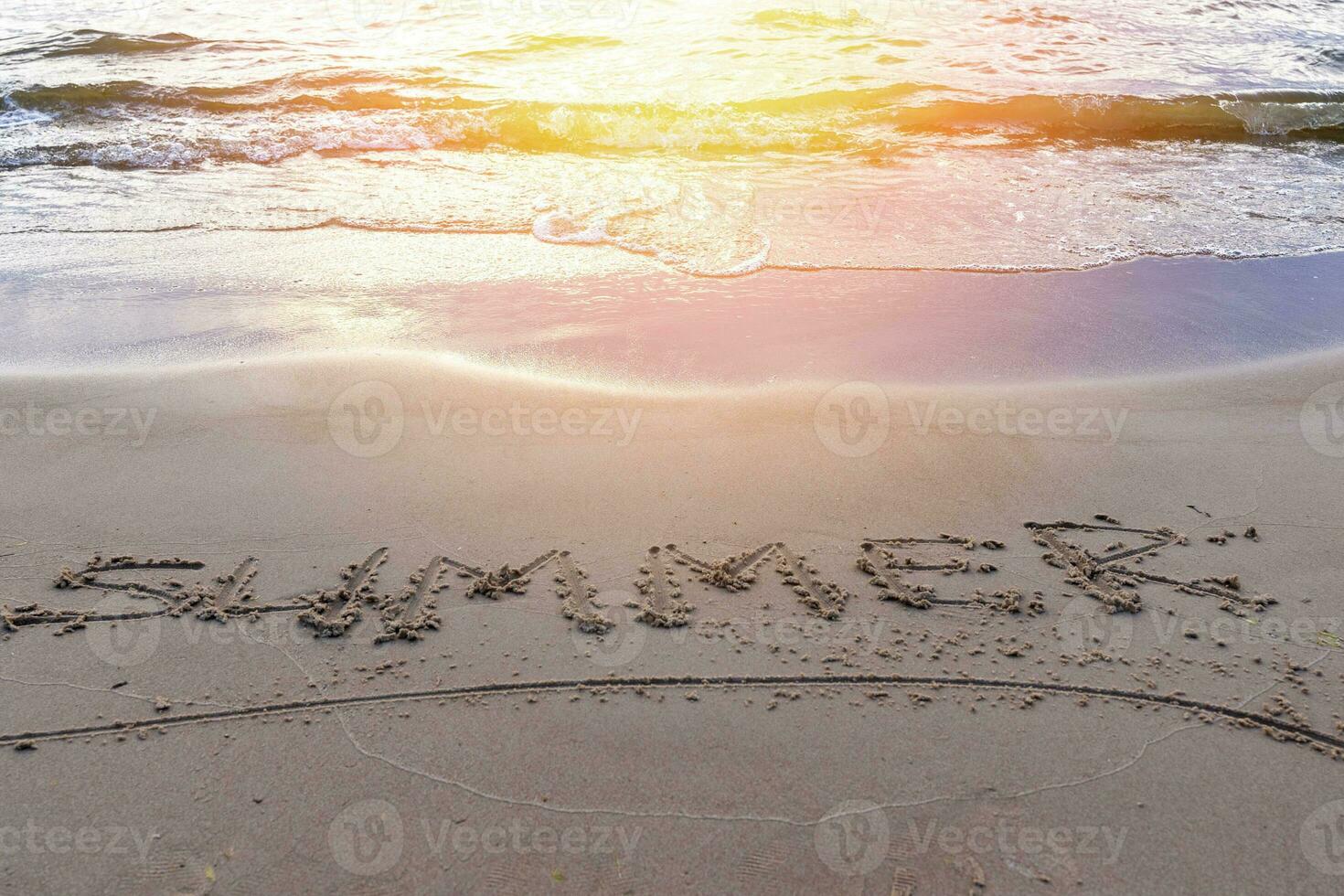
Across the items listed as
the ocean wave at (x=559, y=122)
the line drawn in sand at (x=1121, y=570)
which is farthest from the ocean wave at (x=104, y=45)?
the line drawn in sand at (x=1121, y=570)

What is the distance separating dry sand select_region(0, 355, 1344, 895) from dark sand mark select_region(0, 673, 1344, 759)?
0.04 ft

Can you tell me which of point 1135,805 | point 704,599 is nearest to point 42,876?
point 704,599

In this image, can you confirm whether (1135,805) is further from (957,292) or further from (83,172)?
(83,172)

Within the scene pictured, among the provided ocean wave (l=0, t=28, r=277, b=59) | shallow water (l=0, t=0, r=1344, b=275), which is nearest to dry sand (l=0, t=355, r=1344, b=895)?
shallow water (l=0, t=0, r=1344, b=275)

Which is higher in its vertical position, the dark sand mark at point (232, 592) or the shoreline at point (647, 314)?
the shoreline at point (647, 314)

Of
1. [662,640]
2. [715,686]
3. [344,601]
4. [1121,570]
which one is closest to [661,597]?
[662,640]

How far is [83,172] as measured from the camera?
8688 millimetres

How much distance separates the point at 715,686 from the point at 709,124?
903 centimetres

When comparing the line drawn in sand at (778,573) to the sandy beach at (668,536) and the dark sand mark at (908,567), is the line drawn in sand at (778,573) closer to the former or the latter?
the sandy beach at (668,536)

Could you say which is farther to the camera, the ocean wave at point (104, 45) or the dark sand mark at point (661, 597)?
the ocean wave at point (104, 45)

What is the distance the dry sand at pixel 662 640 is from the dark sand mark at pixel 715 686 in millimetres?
14

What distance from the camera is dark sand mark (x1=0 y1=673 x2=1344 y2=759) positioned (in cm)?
257

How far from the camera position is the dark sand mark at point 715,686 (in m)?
2.57

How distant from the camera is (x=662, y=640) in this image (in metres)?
2.96
